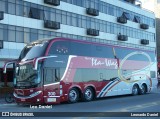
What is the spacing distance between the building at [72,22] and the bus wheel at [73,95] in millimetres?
16921

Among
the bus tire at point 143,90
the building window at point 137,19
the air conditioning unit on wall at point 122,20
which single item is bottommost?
the bus tire at point 143,90

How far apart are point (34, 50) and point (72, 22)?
27679mm

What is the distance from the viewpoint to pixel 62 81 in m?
20.1

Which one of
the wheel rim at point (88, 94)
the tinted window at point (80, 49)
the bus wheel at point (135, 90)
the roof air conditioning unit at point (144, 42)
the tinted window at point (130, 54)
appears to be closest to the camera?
the tinted window at point (80, 49)

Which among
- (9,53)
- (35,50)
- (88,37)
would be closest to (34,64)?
(35,50)

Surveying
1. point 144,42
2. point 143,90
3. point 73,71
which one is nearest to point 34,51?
point 73,71

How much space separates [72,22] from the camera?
4688 cm

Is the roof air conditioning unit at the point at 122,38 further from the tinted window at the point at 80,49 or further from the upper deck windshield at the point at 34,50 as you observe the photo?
the upper deck windshield at the point at 34,50

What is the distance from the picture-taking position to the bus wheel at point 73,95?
817 inches

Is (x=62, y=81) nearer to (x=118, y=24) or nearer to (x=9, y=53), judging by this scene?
(x=9, y=53)

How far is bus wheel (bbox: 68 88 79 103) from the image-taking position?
68.1 ft

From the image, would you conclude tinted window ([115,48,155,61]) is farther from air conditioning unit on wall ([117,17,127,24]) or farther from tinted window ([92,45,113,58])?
air conditioning unit on wall ([117,17,127,24])

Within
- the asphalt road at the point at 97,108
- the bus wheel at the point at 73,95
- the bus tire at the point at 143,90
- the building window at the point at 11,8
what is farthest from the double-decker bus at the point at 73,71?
the building window at the point at 11,8

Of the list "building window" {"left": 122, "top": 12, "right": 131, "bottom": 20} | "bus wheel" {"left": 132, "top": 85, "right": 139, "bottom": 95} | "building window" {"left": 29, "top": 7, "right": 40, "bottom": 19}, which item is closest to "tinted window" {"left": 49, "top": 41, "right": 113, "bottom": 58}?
"bus wheel" {"left": 132, "top": 85, "right": 139, "bottom": 95}
